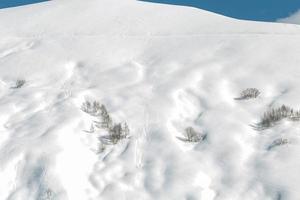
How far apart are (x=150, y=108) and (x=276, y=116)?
1658 millimetres

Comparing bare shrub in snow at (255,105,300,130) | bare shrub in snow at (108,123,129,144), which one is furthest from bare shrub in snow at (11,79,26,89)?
bare shrub in snow at (255,105,300,130)

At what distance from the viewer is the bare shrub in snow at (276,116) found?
6.63 m

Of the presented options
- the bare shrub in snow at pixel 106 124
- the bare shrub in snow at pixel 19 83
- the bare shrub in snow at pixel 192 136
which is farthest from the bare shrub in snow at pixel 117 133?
the bare shrub in snow at pixel 19 83

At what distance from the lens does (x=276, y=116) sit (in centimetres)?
668

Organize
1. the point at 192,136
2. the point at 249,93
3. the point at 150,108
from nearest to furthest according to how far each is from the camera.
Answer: the point at 192,136 < the point at 150,108 < the point at 249,93

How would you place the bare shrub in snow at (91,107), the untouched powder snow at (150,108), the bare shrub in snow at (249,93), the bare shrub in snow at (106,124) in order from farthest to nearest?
1. the bare shrub in snow at (249,93)
2. the bare shrub in snow at (91,107)
3. the bare shrub in snow at (106,124)
4. the untouched powder snow at (150,108)

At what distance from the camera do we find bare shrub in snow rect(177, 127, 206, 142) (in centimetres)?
646

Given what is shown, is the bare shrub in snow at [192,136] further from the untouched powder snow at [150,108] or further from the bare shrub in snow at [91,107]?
the bare shrub in snow at [91,107]

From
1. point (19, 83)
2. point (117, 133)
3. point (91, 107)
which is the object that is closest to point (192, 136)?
point (117, 133)

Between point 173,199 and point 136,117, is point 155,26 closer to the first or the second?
point 136,117

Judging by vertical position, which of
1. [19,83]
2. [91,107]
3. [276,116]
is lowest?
[19,83]

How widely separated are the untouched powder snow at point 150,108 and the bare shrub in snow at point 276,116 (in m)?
0.08

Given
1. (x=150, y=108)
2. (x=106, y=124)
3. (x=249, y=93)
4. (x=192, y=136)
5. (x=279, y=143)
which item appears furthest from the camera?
(x=249, y=93)

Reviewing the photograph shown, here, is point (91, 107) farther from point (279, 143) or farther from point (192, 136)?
point (279, 143)
